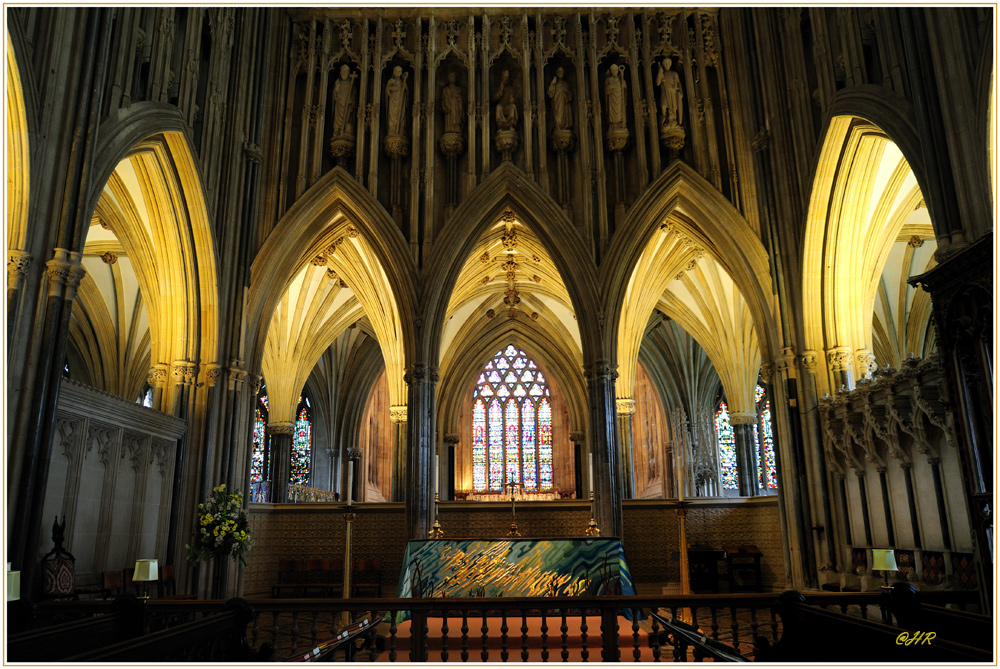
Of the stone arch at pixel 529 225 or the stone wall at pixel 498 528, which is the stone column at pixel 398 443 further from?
the stone arch at pixel 529 225

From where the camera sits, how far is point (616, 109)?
14.7 meters

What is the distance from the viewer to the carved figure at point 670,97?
14.5 metres

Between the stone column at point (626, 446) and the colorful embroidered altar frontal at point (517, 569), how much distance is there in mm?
9419

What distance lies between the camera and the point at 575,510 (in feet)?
51.4

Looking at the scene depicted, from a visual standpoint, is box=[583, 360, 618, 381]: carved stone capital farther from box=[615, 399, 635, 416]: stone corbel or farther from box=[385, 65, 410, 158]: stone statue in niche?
box=[615, 399, 635, 416]: stone corbel

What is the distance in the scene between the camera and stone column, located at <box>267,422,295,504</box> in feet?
68.5

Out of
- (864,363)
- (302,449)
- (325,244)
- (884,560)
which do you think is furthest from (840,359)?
(302,449)

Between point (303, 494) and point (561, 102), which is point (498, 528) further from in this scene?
point (561, 102)

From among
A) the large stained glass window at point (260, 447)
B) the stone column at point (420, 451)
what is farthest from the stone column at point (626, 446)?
the large stained glass window at point (260, 447)

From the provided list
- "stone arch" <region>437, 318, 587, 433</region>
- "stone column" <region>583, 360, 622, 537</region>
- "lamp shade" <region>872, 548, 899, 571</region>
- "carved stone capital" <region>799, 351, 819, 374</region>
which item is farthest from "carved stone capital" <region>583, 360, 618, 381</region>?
"stone arch" <region>437, 318, 587, 433</region>

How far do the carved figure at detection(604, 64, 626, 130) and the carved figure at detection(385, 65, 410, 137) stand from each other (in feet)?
13.0

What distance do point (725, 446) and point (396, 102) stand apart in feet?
48.8

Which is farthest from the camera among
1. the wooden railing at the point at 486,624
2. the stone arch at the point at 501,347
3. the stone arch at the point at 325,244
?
the stone arch at the point at 501,347

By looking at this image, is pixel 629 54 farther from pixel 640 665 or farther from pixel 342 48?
pixel 640 665
